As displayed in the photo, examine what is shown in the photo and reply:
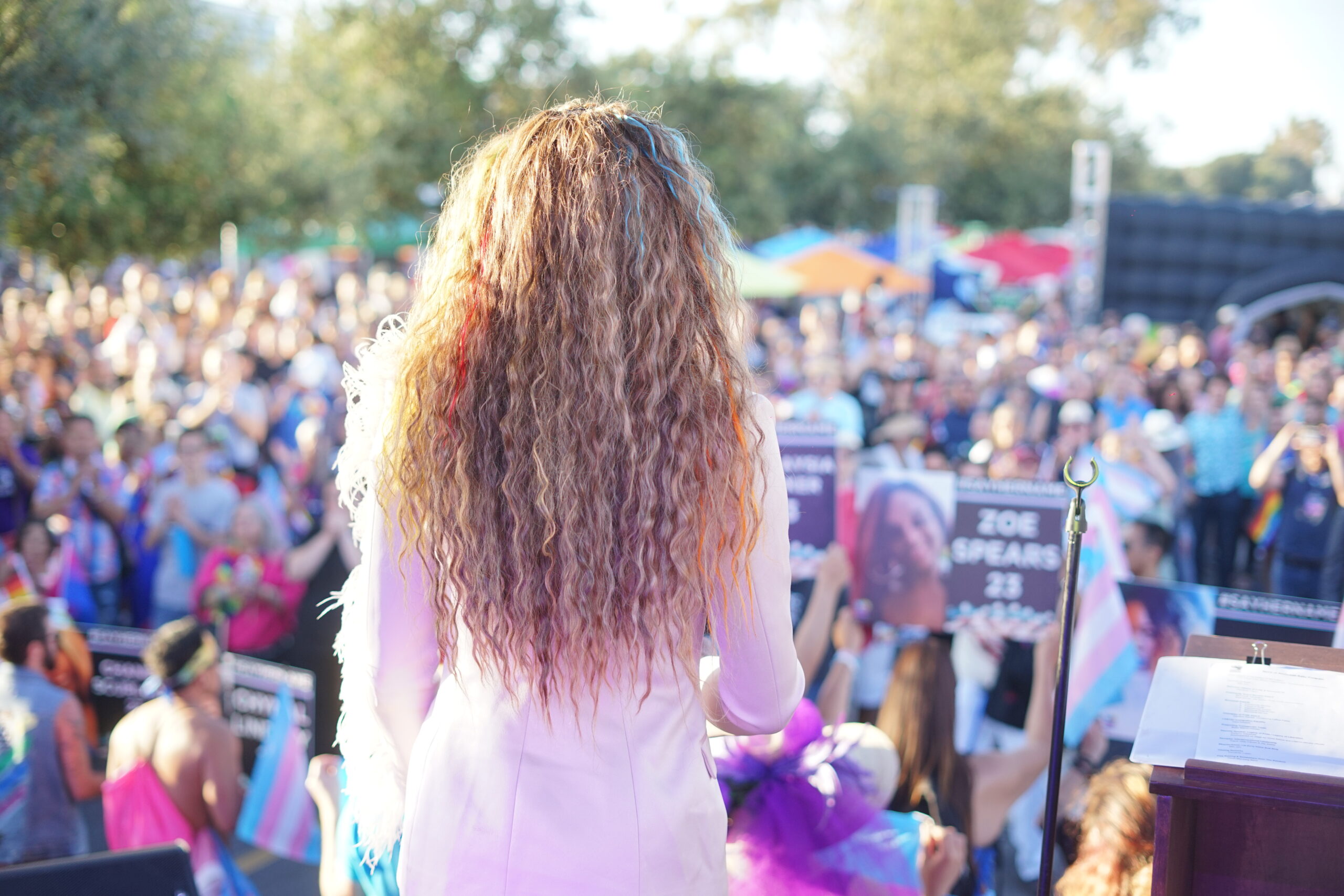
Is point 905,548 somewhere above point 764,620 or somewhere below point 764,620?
below

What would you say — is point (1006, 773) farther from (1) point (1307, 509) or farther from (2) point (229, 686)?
(1) point (1307, 509)

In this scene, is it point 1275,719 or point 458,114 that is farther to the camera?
point 458,114

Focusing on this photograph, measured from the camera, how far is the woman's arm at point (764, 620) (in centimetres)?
136

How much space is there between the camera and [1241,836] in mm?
1444

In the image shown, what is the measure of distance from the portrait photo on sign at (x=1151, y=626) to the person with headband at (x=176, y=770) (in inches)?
118

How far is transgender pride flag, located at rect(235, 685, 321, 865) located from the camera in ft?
12.5

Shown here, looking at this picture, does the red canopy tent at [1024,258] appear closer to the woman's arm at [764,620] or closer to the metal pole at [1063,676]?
the metal pole at [1063,676]

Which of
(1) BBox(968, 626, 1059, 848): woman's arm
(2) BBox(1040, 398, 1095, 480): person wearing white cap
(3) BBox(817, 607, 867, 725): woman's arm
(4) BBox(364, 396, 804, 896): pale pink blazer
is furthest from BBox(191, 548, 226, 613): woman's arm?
(2) BBox(1040, 398, 1095, 480): person wearing white cap

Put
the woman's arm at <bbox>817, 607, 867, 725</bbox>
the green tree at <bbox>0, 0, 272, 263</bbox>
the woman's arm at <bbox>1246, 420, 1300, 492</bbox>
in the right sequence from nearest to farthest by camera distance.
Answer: the green tree at <bbox>0, 0, 272, 263</bbox> → the woman's arm at <bbox>817, 607, 867, 725</bbox> → the woman's arm at <bbox>1246, 420, 1300, 492</bbox>

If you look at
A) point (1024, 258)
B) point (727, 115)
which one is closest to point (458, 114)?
point (727, 115)

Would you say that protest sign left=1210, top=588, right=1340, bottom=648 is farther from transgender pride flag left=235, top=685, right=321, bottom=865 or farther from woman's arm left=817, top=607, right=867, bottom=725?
transgender pride flag left=235, top=685, right=321, bottom=865

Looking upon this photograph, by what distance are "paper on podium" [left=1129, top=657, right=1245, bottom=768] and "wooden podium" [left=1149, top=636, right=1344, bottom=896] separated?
24 millimetres

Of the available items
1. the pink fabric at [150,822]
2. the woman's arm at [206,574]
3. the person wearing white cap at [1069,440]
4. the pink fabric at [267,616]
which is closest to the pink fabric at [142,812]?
the pink fabric at [150,822]

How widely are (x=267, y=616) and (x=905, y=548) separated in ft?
9.87
